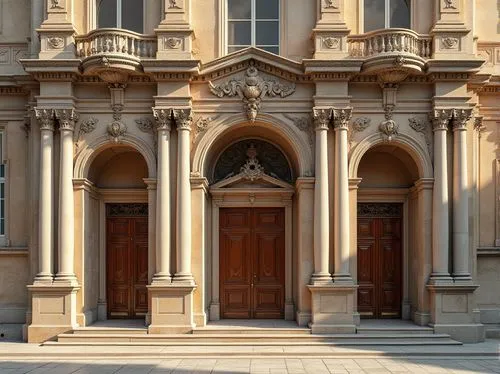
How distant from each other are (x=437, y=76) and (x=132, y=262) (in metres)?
10.0

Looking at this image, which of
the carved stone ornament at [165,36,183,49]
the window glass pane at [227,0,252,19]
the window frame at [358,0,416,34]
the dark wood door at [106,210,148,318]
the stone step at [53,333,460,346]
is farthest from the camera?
the dark wood door at [106,210,148,318]

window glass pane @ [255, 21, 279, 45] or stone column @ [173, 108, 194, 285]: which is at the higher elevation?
window glass pane @ [255, 21, 279, 45]

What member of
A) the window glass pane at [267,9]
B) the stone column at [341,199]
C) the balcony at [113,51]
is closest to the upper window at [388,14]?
the window glass pane at [267,9]

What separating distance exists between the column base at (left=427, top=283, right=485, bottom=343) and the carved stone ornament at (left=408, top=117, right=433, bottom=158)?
368cm

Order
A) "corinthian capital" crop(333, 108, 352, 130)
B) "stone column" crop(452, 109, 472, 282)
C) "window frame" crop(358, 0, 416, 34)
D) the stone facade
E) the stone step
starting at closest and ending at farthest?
the stone step, the stone facade, "stone column" crop(452, 109, 472, 282), "corinthian capital" crop(333, 108, 352, 130), "window frame" crop(358, 0, 416, 34)

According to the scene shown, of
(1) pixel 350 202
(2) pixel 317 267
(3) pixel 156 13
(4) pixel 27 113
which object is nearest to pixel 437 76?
(1) pixel 350 202

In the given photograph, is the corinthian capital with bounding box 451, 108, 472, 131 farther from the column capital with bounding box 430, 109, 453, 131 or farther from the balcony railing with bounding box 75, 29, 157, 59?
the balcony railing with bounding box 75, 29, 157, 59

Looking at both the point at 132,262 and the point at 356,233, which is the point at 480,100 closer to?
the point at 356,233

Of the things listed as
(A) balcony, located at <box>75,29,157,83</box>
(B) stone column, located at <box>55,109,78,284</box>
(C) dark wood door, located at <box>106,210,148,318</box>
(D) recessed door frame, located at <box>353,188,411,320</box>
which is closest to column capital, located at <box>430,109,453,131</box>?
(D) recessed door frame, located at <box>353,188,411,320</box>

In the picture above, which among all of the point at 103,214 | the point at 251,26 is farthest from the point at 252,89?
the point at 103,214

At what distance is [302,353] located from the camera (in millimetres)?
16422

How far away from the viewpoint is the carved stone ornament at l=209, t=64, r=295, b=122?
19016mm

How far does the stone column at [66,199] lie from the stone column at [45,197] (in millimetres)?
256

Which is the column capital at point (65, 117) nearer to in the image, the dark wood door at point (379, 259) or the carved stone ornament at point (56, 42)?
the carved stone ornament at point (56, 42)
